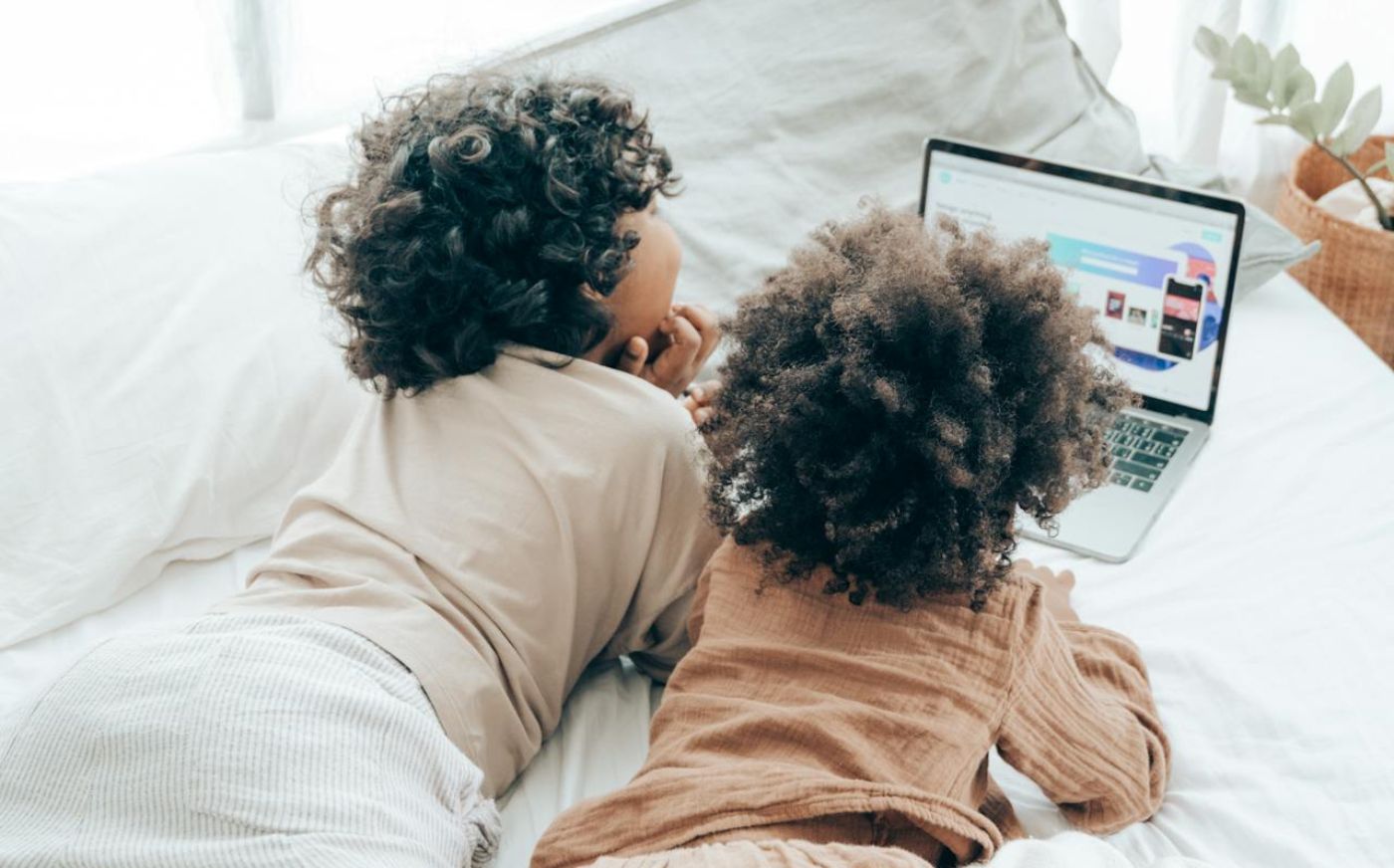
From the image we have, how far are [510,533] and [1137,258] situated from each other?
2.63ft

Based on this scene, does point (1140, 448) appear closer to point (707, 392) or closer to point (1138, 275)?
point (1138, 275)

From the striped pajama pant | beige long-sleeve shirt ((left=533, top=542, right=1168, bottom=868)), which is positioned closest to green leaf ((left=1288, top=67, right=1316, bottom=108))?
beige long-sleeve shirt ((left=533, top=542, right=1168, bottom=868))

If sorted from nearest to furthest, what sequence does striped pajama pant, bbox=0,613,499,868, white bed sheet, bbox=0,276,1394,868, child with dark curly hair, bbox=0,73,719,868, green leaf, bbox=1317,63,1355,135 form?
striped pajama pant, bbox=0,613,499,868 → child with dark curly hair, bbox=0,73,719,868 → white bed sheet, bbox=0,276,1394,868 → green leaf, bbox=1317,63,1355,135

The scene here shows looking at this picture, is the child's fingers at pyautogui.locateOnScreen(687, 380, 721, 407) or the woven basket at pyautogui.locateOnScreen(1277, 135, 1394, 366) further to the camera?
the woven basket at pyautogui.locateOnScreen(1277, 135, 1394, 366)

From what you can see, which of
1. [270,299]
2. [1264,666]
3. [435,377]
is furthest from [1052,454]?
[270,299]

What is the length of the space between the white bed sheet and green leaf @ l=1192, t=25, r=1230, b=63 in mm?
522

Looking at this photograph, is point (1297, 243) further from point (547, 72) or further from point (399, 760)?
point (399, 760)

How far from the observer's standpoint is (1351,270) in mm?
1873

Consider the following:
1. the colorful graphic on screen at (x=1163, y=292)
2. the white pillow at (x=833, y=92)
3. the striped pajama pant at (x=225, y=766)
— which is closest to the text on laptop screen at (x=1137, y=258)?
the colorful graphic on screen at (x=1163, y=292)

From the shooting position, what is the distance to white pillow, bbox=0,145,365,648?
4.07 feet

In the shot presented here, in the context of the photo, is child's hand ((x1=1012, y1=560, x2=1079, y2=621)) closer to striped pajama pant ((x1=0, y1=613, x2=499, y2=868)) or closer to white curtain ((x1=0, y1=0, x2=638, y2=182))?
striped pajama pant ((x1=0, y1=613, x2=499, y2=868))

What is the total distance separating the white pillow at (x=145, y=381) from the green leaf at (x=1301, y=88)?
131 centimetres

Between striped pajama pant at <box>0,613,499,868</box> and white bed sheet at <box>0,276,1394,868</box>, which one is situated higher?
striped pajama pant at <box>0,613,499,868</box>

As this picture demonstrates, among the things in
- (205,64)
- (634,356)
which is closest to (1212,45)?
(634,356)
